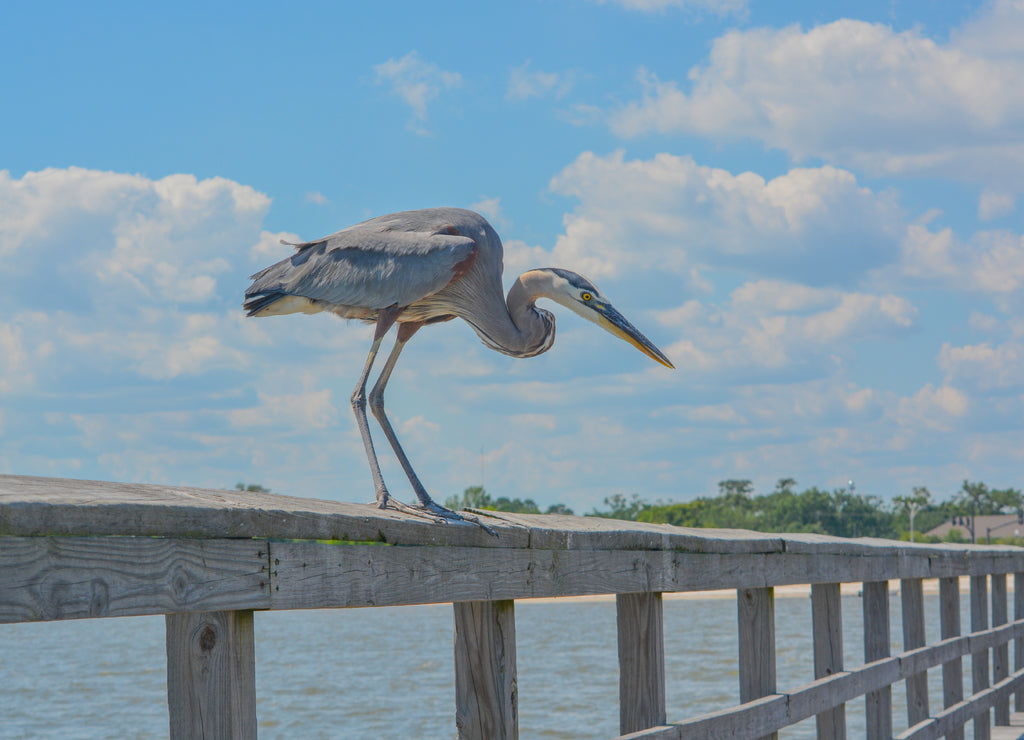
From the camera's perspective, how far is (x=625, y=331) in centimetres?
371

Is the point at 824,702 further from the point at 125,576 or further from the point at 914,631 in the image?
the point at 125,576

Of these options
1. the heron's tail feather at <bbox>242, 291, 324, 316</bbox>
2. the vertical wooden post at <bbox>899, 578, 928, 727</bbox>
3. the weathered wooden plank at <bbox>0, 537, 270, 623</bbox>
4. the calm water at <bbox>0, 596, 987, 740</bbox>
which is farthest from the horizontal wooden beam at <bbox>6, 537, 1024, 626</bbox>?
the calm water at <bbox>0, 596, 987, 740</bbox>

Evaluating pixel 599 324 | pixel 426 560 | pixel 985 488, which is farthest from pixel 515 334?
pixel 985 488

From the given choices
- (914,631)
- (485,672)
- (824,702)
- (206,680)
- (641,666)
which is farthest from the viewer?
(914,631)

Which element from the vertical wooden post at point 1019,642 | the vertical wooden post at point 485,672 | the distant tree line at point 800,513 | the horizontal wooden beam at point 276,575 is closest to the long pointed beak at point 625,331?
the horizontal wooden beam at point 276,575

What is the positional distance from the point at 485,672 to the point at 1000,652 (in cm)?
622

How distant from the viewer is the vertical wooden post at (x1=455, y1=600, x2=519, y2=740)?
7.43ft

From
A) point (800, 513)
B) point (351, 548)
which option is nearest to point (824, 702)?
point (351, 548)

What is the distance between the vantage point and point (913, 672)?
4.80 meters

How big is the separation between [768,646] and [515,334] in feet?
4.38

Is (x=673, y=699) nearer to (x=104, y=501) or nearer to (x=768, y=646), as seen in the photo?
(x=768, y=646)

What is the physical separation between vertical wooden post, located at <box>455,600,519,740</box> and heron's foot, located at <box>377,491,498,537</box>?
0.18 m

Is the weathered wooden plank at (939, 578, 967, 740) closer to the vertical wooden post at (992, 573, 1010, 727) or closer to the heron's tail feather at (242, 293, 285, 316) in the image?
the vertical wooden post at (992, 573, 1010, 727)

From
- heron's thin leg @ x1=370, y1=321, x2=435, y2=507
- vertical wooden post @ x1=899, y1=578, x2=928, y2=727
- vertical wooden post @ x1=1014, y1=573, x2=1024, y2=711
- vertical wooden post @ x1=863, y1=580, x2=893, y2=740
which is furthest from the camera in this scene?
vertical wooden post @ x1=1014, y1=573, x2=1024, y2=711
